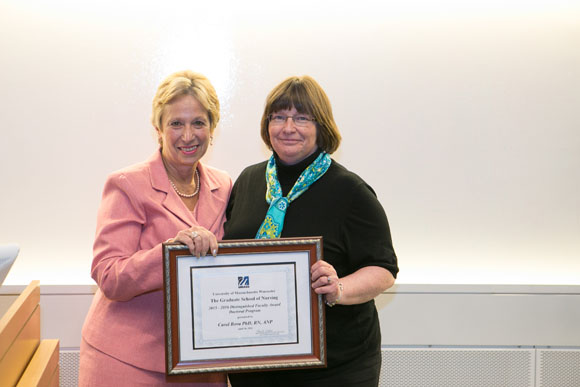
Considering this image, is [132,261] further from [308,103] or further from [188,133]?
[308,103]

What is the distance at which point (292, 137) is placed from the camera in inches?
86.7

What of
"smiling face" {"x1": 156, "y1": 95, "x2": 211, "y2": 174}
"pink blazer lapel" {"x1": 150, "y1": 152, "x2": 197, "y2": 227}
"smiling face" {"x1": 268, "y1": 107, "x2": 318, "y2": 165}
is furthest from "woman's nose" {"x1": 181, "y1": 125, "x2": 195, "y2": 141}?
"smiling face" {"x1": 268, "y1": 107, "x2": 318, "y2": 165}

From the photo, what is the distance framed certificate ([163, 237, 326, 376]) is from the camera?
185 centimetres

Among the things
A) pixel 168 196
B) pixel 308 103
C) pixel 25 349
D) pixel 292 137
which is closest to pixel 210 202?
pixel 168 196

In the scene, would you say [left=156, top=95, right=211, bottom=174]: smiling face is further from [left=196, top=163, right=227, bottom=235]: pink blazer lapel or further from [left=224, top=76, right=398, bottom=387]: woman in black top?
[left=224, top=76, right=398, bottom=387]: woman in black top

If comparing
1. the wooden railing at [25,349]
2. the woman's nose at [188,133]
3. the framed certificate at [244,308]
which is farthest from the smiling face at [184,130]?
the wooden railing at [25,349]

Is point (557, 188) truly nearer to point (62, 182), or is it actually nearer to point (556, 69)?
point (556, 69)

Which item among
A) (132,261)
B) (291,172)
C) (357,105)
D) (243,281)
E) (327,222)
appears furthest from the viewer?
(357,105)

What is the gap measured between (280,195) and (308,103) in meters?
0.34

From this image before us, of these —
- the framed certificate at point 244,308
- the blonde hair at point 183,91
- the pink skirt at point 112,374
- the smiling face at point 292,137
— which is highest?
the blonde hair at point 183,91

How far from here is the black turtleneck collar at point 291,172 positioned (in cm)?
224

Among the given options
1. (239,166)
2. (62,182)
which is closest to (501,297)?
(239,166)

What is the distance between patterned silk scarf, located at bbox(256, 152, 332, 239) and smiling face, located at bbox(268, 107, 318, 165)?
2.5 inches

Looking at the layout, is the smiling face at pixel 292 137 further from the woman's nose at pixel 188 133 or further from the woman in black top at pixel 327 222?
the woman's nose at pixel 188 133
